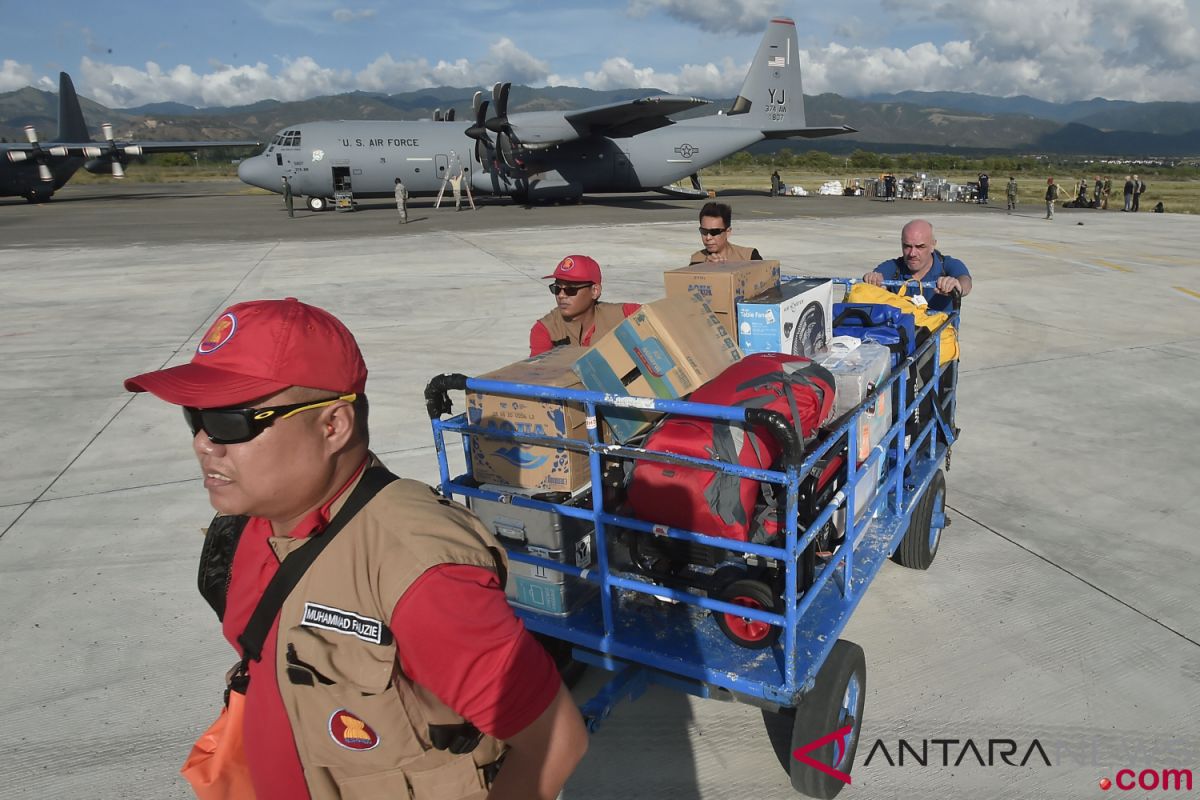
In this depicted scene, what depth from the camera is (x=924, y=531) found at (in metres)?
4.70

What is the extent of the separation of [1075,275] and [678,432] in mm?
15714

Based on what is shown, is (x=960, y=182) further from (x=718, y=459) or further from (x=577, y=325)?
(x=718, y=459)

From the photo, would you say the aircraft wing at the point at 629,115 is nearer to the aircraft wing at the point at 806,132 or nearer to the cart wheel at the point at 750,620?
the aircraft wing at the point at 806,132

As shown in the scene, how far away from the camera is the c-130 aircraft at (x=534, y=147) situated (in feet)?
95.1

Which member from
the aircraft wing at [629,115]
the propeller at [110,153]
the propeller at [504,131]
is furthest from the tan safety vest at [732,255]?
the propeller at [110,153]

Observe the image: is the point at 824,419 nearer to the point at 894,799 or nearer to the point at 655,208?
the point at 894,799

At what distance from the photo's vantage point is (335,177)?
2973cm

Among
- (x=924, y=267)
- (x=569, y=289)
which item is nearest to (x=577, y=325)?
(x=569, y=289)

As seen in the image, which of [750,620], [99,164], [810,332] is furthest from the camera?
[99,164]

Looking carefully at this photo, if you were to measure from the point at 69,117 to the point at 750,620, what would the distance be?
57421 millimetres

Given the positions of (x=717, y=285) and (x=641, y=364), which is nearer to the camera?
(x=641, y=364)

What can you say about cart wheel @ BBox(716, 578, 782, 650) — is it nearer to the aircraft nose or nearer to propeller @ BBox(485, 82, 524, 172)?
propeller @ BBox(485, 82, 524, 172)

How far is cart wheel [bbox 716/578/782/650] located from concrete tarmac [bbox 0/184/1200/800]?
74 centimetres

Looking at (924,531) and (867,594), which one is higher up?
(924,531)
